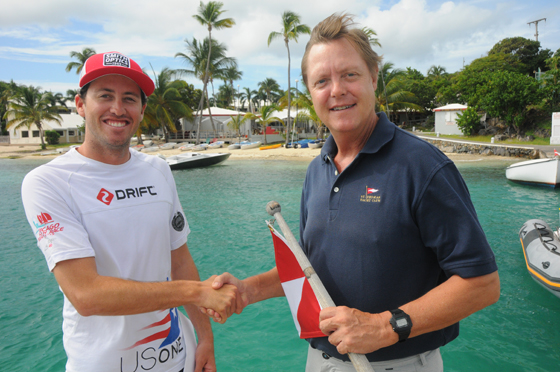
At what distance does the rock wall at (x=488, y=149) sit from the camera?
24.9 meters

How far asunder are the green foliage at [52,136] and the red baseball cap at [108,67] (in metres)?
54.8

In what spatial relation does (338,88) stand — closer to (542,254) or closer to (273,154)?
(542,254)

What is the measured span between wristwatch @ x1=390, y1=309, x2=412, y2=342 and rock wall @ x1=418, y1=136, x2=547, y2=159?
1047 inches

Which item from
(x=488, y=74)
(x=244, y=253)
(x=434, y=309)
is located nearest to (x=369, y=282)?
(x=434, y=309)

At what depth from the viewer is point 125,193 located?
1.96 meters

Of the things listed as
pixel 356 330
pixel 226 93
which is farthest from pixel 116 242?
pixel 226 93

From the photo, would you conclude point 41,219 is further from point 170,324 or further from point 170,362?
point 170,362

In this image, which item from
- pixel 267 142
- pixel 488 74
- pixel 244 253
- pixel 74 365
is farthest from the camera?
pixel 267 142

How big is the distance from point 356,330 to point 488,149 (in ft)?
102

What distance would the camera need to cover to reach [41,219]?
65.5 inches

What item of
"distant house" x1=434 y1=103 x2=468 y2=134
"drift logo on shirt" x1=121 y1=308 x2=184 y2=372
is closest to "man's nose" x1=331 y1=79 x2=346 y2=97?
"drift logo on shirt" x1=121 y1=308 x2=184 y2=372

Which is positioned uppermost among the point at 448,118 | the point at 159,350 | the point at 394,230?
the point at 448,118

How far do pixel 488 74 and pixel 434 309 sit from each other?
39288 millimetres

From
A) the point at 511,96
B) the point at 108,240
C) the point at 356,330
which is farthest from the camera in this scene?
the point at 511,96
